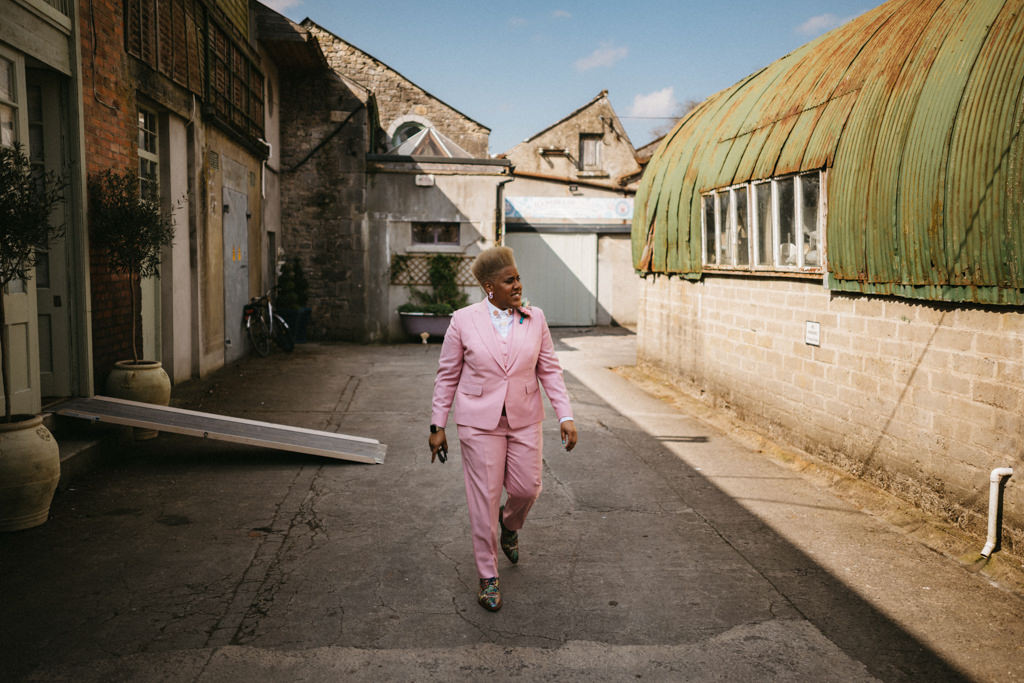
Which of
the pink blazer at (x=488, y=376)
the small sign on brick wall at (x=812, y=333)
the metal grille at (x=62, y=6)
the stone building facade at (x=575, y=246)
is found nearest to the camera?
the pink blazer at (x=488, y=376)

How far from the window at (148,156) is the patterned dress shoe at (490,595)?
725cm

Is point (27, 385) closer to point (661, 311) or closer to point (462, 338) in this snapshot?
point (462, 338)

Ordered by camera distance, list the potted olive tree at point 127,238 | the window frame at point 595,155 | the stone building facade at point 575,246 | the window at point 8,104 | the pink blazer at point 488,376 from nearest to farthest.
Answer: the pink blazer at point 488,376, the window at point 8,104, the potted olive tree at point 127,238, the stone building facade at point 575,246, the window frame at point 595,155

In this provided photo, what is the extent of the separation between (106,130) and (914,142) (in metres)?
7.10

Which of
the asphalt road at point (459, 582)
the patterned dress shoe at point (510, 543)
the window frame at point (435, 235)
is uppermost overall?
the window frame at point (435, 235)

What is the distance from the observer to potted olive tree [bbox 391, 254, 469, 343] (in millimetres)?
18172

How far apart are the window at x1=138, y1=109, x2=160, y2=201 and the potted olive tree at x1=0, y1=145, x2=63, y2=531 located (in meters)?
4.44

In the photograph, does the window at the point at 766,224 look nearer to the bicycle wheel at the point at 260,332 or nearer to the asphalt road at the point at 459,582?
the asphalt road at the point at 459,582

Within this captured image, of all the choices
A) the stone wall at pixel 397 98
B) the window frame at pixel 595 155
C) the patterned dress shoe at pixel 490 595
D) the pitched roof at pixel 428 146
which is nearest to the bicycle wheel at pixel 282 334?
the pitched roof at pixel 428 146

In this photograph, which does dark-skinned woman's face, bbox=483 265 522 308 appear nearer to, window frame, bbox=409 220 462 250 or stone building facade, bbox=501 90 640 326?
window frame, bbox=409 220 462 250

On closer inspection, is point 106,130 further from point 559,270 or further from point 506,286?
point 559,270

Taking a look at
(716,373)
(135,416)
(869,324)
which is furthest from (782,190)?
(135,416)

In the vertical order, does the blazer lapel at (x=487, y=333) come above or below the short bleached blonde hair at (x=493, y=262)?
below

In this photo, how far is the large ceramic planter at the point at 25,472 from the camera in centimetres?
477
